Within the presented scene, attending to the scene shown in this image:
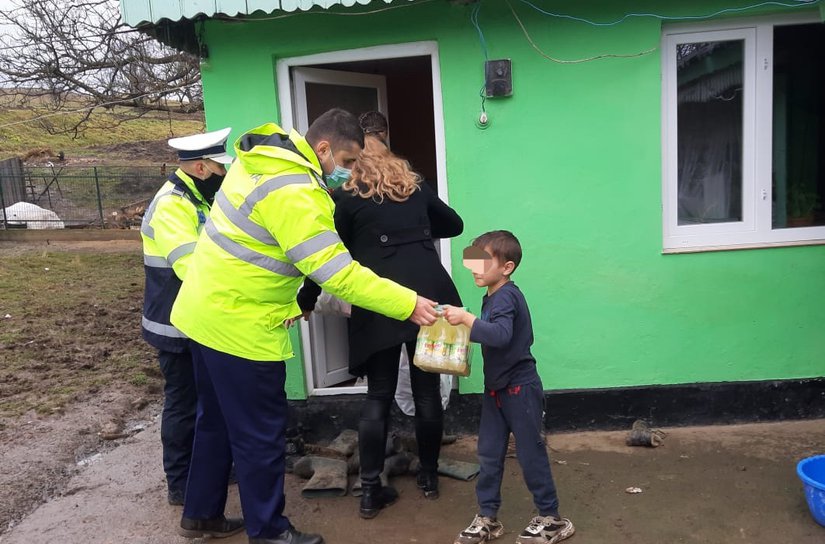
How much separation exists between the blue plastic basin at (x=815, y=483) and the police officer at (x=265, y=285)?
6.00ft

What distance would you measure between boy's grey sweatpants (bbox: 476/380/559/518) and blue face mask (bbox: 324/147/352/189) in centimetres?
124

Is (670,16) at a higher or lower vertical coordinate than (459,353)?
higher

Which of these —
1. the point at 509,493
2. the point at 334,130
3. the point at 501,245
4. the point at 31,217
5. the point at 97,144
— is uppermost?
the point at 97,144

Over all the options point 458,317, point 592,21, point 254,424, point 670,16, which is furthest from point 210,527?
point 670,16

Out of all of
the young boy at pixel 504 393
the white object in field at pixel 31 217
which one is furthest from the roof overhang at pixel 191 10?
the white object in field at pixel 31 217

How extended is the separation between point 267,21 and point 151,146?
76.3 ft

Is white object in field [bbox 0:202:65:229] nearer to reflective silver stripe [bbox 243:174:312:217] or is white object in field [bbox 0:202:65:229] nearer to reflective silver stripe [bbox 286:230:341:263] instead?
reflective silver stripe [bbox 243:174:312:217]

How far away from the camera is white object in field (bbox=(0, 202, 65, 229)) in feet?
56.4

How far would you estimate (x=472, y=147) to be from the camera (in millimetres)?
4184

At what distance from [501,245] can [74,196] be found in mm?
18175

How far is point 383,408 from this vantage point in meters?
3.53

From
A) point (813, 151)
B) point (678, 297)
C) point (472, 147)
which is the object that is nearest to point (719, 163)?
point (813, 151)

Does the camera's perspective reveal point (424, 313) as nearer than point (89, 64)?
Yes

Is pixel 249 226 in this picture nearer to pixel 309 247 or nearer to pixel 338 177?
pixel 309 247
